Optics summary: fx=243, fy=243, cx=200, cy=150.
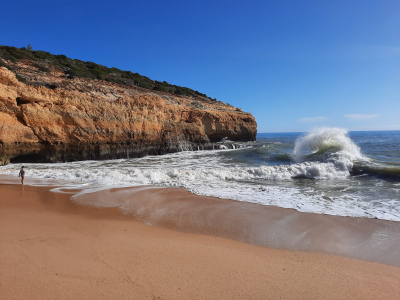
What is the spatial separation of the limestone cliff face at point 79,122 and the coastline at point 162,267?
34.5 feet

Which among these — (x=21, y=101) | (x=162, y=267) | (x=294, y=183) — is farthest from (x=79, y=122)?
(x=162, y=267)

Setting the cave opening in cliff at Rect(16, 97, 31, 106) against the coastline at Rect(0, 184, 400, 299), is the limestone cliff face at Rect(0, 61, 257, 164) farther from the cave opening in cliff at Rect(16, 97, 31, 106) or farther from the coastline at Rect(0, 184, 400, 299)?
the coastline at Rect(0, 184, 400, 299)

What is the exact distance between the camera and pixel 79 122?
1504cm

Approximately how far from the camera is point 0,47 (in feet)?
79.0

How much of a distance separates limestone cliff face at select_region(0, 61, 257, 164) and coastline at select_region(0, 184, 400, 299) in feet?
34.5

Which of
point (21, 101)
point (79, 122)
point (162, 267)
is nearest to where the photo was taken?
point (162, 267)

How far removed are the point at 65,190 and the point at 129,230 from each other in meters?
4.46

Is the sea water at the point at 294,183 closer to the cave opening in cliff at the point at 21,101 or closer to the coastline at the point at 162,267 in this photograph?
the coastline at the point at 162,267

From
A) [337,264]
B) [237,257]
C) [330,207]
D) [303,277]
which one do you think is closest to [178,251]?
[237,257]

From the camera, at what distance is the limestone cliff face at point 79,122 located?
13188 millimetres

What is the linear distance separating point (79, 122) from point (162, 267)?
14140mm

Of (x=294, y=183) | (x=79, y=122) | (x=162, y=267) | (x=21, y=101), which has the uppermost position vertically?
(x=21, y=101)

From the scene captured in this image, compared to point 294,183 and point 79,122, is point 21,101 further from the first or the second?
point 294,183

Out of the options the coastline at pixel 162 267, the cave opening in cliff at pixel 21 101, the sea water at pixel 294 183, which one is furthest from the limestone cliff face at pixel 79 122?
the coastline at pixel 162 267
